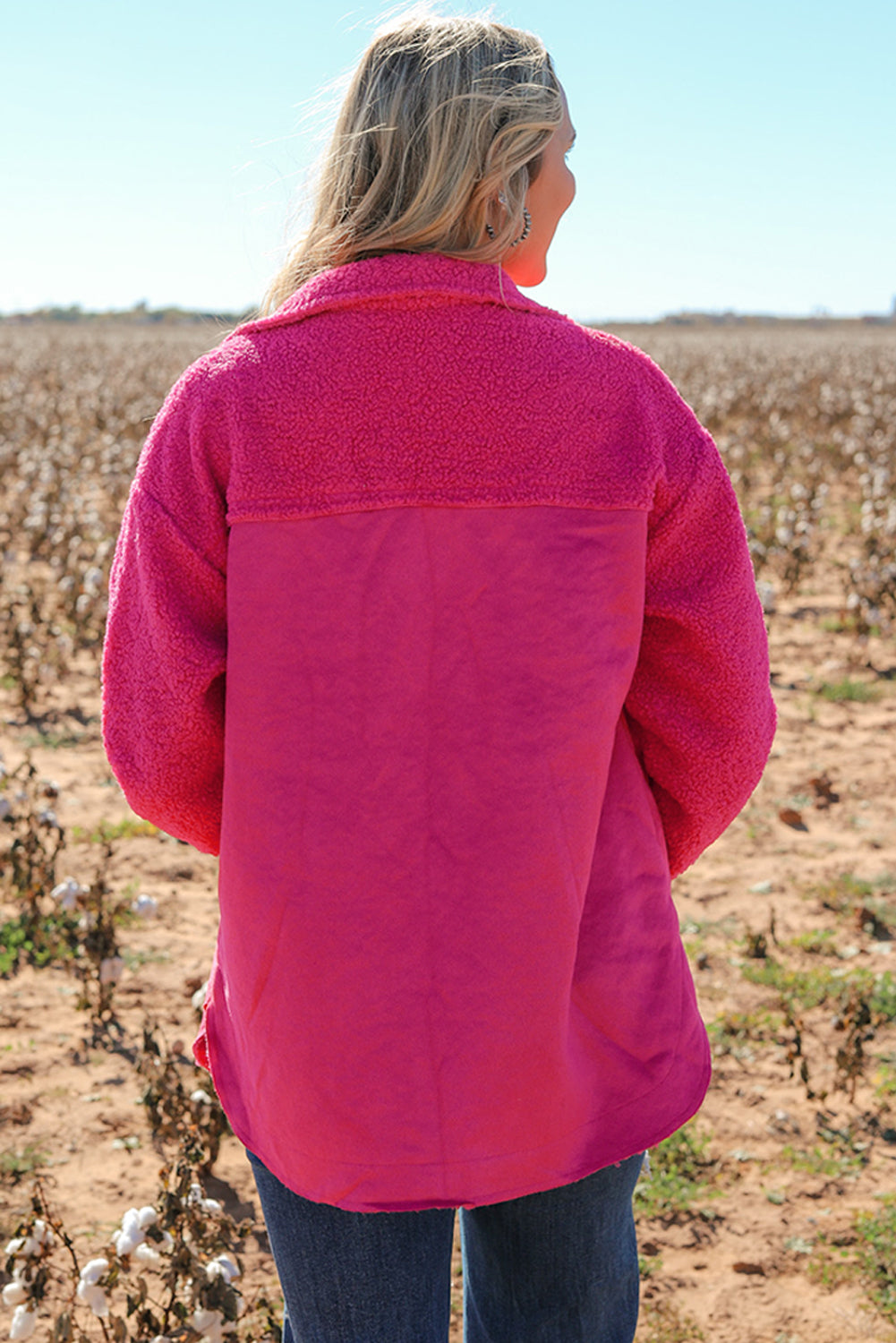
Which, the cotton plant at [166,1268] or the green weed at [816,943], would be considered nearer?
the cotton plant at [166,1268]

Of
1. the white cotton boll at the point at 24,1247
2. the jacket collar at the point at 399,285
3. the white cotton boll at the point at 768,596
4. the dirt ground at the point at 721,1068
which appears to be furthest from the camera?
the white cotton boll at the point at 768,596

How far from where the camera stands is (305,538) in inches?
46.6

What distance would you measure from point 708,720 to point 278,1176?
759mm

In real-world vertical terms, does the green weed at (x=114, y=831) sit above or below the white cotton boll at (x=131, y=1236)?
below

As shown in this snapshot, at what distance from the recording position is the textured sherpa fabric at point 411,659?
1176mm

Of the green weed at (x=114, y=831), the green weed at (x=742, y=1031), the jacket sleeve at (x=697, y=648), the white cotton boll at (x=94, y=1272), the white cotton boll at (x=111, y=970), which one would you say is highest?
the jacket sleeve at (x=697, y=648)

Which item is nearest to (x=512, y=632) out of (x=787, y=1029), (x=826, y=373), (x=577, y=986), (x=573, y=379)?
(x=573, y=379)

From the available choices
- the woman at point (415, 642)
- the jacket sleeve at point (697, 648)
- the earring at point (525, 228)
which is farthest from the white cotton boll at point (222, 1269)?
the earring at point (525, 228)

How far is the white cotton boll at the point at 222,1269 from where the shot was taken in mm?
2166

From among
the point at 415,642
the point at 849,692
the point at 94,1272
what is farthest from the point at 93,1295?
the point at 849,692

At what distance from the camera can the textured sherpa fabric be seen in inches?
46.3

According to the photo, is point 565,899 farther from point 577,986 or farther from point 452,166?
point 452,166

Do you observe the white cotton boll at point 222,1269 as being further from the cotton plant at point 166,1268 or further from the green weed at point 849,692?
the green weed at point 849,692

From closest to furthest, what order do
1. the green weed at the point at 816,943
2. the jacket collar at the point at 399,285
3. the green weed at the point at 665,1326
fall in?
the jacket collar at the point at 399,285, the green weed at the point at 665,1326, the green weed at the point at 816,943
